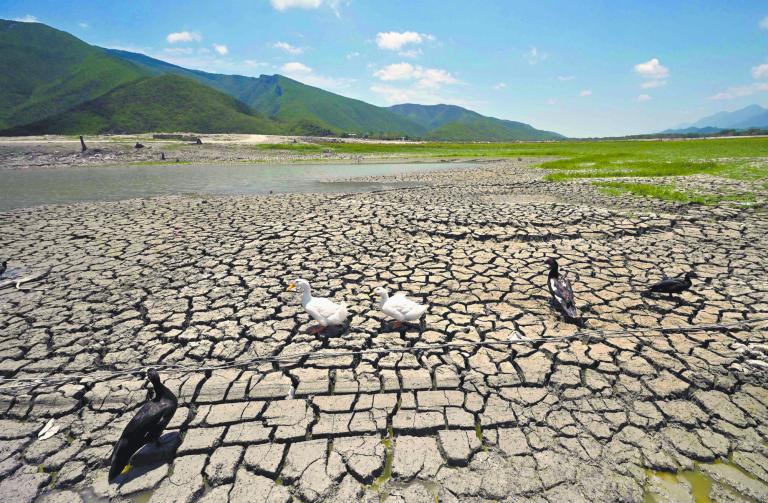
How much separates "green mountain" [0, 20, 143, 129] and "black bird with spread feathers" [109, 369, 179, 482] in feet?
424

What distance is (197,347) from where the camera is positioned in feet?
15.1

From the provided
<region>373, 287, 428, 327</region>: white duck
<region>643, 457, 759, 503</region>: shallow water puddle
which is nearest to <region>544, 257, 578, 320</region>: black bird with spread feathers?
<region>373, 287, 428, 327</region>: white duck

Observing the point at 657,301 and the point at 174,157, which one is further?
the point at 174,157

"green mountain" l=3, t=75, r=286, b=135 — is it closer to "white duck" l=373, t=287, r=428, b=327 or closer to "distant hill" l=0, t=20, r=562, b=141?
"distant hill" l=0, t=20, r=562, b=141

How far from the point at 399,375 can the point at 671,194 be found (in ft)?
46.7

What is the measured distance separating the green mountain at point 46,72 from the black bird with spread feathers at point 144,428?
129 m

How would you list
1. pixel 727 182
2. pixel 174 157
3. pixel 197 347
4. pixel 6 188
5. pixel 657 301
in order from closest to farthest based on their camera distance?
pixel 197 347 < pixel 657 301 < pixel 727 182 < pixel 6 188 < pixel 174 157

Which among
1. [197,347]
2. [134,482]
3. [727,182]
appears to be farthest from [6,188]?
[727,182]

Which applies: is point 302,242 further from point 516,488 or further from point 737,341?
point 737,341

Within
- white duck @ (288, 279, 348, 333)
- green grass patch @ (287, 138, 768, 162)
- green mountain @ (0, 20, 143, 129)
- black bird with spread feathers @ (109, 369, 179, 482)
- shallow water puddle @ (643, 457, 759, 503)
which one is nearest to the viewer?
shallow water puddle @ (643, 457, 759, 503)

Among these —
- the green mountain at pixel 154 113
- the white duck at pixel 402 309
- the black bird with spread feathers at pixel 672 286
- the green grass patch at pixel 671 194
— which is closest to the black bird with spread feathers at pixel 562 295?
the black bird with spread feathers at pixel 672 286

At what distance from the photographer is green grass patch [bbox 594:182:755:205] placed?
11.9 m

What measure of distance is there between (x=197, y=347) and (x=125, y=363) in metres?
0.80

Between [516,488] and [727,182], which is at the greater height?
→ [727,182]
